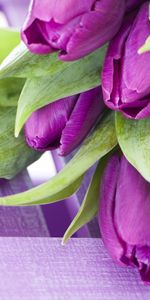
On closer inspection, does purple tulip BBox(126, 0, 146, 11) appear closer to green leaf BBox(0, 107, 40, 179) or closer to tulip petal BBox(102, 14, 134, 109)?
tulip petal BBox(102, 14, 134, 109)

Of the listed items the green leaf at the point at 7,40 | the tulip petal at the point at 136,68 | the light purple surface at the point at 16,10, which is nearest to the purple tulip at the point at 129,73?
the tulip petal at the point at 136,68

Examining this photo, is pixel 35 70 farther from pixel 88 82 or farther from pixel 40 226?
pixel 40 226

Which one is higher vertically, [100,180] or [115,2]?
[115,2]

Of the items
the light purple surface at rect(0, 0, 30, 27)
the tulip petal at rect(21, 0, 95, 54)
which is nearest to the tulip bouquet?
the tulip petal at rect(21, 0, 95, 54)

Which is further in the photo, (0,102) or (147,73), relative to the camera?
(0,102)

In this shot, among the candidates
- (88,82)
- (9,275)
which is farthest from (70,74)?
(9,275)

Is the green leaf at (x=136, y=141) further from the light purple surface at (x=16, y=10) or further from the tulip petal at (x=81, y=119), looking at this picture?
→ the light purple surface at (x=16, y=10)
